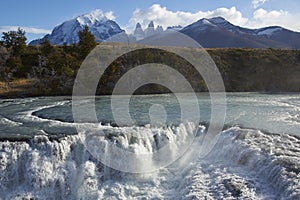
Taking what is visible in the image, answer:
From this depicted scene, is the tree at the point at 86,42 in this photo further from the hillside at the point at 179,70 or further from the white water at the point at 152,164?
the white water at the point at 152,164

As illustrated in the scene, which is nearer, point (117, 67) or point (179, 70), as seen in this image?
point (117, 67)

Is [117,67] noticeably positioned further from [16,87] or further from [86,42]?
[16,87]

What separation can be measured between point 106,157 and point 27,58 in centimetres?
3678

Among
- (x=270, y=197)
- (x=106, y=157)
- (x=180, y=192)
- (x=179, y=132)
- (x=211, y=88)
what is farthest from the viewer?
(x=211, y=88)

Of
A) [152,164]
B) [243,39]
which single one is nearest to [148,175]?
[152,164]

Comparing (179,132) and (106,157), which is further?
(179,132)

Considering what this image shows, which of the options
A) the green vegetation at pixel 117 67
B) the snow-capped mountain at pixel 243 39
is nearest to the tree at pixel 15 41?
the green vegetation at pixel 117 67

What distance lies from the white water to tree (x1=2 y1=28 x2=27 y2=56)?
34.0 meters

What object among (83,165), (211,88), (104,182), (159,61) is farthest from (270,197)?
(159,61)

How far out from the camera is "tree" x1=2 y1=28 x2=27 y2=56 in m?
47.9

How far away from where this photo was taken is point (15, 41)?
48.9 meters

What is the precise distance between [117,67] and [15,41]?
18.5 meters

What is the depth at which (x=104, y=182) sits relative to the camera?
14.4 m

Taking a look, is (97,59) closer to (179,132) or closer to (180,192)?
(179,132)
